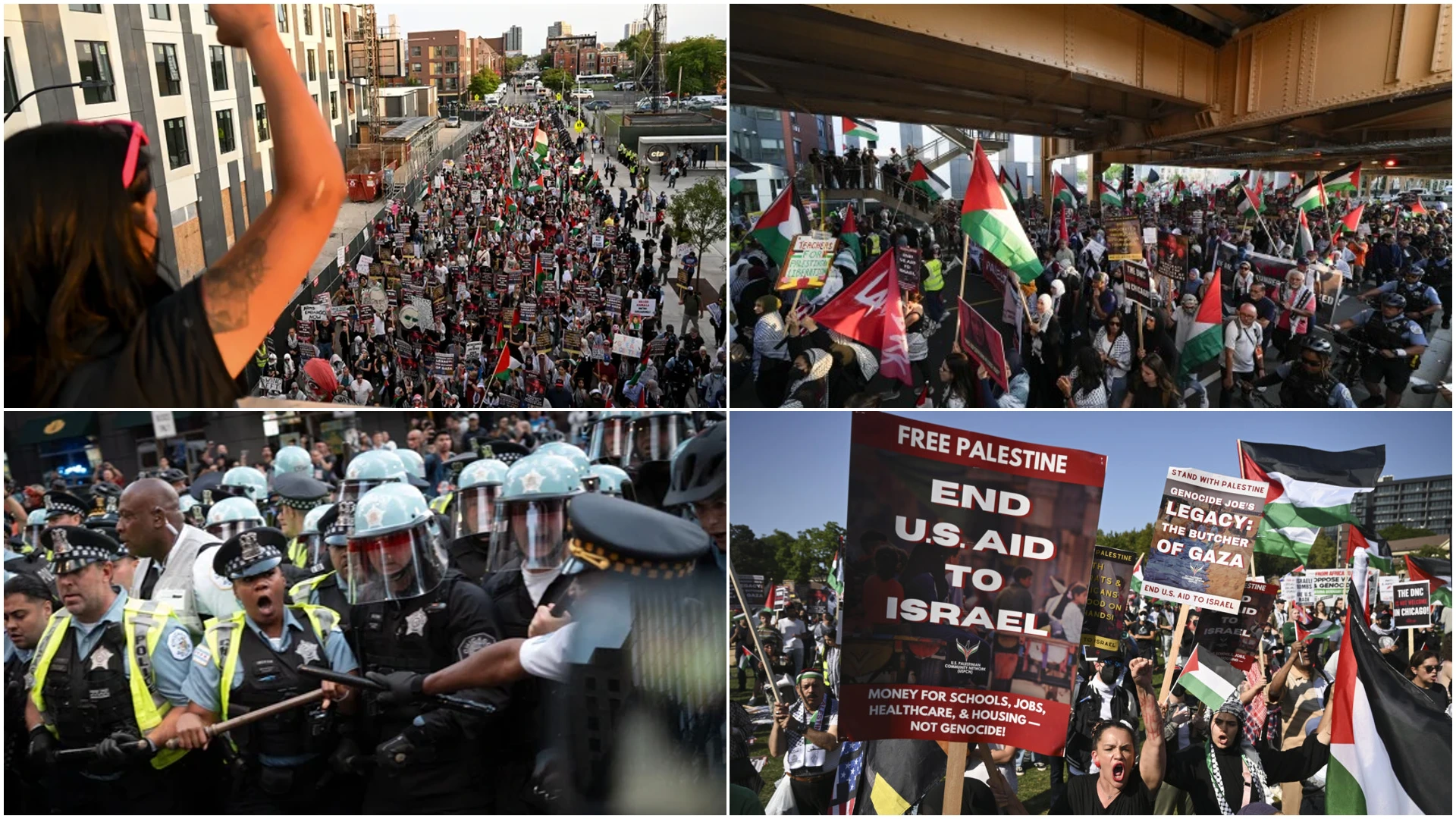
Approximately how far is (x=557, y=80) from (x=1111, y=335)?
2972mm

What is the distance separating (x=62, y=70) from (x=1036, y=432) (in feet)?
13.3

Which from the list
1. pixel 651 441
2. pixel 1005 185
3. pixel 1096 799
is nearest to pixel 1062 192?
pixel 1005 185

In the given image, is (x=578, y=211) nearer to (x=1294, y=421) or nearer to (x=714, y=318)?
(x=714, y=318)

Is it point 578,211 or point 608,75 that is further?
point 578,211

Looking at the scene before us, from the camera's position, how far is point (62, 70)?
3244mm

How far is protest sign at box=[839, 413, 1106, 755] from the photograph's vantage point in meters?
3.76

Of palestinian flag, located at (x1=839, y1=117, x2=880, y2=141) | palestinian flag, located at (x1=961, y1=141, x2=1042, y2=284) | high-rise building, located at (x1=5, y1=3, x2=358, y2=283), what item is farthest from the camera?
palestinian flag, located at (x1=839, y1=117, x2=880, y2=141)

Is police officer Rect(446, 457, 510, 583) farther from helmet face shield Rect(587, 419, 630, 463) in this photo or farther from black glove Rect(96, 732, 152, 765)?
black glove Rect(96, 732, 152, 765)

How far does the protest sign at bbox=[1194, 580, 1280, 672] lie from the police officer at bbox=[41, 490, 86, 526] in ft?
15.8

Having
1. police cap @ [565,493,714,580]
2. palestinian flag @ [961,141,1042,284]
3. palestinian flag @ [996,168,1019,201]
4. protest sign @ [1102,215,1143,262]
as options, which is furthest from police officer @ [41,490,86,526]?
protest sign @ [1102,215,1143,262]

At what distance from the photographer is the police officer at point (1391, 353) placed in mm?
4480

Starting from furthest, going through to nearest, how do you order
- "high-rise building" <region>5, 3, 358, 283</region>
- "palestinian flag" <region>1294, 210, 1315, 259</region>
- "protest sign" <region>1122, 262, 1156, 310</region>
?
"palestinian flag" <region>1294, 210, 1315, 259</region>
"protest sign" <region>1122, 262, 1156, 310</region>
"high-rise building" <region>5, 3, 358, 283</region>

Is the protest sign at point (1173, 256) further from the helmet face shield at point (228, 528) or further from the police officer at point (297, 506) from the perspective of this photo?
the helmet face shield at point (228, 528)

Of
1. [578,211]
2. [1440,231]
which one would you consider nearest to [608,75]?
[578,211]
